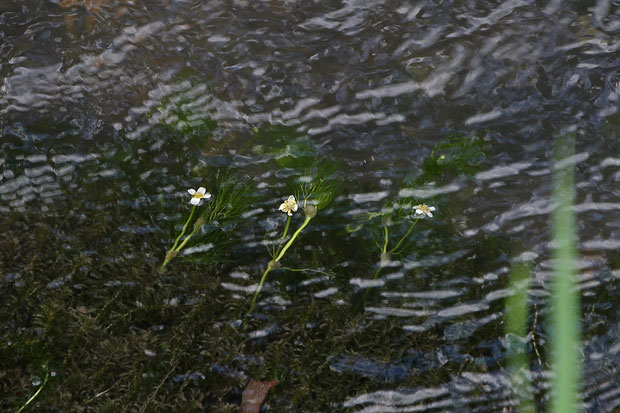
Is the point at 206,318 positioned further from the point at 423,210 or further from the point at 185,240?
the point at 423,210

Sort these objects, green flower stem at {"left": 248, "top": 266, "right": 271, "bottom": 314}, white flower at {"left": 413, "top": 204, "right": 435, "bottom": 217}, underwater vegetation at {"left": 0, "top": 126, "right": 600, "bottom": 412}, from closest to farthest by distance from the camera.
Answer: underwater vegetation at {"left": 0, "top": 126, "right": 600, "bottom": 412}
green flower stem at {"left": 248, "top": 266, "right": 271, "bottom": 314}
white flower at {"left": 413, "top": 204, "right": 435, "bottom": 217}

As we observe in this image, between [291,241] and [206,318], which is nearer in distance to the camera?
[206,318]

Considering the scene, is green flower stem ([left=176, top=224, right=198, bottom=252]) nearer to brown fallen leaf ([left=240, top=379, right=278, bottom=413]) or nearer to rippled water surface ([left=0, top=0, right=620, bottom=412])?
rippled water surface ([left=0, top=0, right=620, bottom=412])

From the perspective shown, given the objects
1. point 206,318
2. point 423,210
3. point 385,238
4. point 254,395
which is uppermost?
point 423,210

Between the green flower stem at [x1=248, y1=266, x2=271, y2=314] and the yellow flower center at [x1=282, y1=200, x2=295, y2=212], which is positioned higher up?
the yellow flower center at [x1=282, y1=200, x2=295, y2=212]

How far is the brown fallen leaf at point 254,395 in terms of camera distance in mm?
2283

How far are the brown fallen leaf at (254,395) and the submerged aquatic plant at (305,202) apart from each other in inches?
11.2

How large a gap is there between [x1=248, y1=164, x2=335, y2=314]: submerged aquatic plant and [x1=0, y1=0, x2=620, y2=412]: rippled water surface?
5 cm

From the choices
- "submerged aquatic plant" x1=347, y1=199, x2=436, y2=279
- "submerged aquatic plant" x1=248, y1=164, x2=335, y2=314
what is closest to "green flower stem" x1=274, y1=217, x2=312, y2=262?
"submerged aquatic plant" x1=248, y1=164, x2=335, y2=314

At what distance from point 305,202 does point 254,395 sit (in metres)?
0.82

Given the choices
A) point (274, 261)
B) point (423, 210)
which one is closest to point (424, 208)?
point (423, 210)

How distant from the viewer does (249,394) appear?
7.56 feet

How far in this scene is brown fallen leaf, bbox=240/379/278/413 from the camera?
2283 mm

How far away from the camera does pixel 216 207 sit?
2.61m
